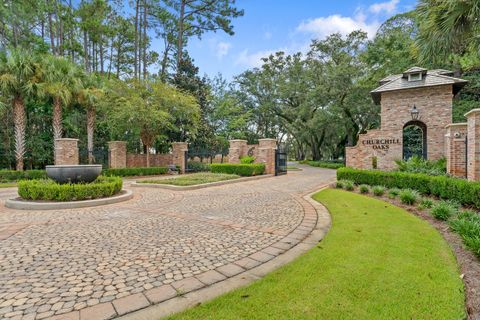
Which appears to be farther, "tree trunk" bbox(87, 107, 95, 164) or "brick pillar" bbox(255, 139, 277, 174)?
"tree trunk" bbox(87, 107, 95, 164)

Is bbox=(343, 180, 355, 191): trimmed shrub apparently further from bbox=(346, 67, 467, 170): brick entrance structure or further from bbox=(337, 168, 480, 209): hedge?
bbox=(346, 67, 467, 170): brick entrance structure

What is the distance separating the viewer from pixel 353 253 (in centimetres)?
323

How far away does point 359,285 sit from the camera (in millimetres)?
2438

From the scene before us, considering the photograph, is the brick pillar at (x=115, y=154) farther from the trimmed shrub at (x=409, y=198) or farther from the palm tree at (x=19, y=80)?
the trimmed shrub at (x=409, y=198)

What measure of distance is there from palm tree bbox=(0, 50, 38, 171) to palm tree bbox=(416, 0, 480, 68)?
16807 mm

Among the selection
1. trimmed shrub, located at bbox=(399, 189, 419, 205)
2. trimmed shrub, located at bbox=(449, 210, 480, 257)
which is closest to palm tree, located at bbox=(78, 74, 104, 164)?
trimmed shrub, located at bbox=(399, 189, 419, 205)

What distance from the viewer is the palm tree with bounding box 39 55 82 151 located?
13188 millimetres

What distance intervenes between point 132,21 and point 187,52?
559 cm

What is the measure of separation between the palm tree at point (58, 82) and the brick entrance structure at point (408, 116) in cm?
1581

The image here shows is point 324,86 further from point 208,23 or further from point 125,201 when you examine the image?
A: point 125,201

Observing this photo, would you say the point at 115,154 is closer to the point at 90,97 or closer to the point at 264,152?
the point at 90,97

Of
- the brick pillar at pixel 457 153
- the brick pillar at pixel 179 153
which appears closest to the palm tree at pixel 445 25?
the brick pillar at pixel 457 153

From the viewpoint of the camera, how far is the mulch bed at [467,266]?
2.19m

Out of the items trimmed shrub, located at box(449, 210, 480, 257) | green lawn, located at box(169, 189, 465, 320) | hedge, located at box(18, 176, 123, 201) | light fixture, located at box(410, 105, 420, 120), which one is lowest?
green lawn, located at box(169, 189, 465, 320)
